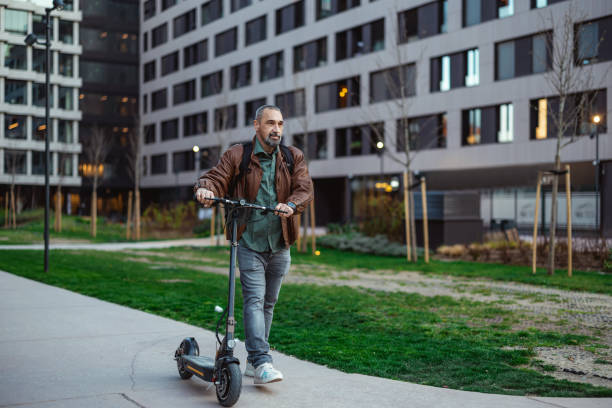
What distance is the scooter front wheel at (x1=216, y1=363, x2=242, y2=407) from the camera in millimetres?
4484

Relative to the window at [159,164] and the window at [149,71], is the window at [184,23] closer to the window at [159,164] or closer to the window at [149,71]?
the window at [149,71]

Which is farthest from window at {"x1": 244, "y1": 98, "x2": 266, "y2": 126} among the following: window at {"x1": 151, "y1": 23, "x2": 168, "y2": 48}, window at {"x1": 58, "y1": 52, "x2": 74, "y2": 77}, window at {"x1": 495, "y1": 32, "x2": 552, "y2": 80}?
window at {"x1": 58, "y1": 52, "x2": 74, "y2": 77}

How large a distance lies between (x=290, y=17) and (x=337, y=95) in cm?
851

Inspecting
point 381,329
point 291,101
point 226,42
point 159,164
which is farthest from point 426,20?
point 159,164

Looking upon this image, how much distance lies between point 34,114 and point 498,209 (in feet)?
127

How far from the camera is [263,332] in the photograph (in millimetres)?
5059

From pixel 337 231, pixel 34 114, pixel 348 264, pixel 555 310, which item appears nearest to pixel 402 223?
pixel 348 264

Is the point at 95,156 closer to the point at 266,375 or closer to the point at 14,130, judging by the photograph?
the point at 14,130

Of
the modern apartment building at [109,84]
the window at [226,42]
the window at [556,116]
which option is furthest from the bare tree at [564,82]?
the modern apartment building at [109,84]

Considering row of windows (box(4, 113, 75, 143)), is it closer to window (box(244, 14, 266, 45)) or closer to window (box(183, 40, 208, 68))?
window (box(183, 40, 208, 68))

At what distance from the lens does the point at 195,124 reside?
211 ft

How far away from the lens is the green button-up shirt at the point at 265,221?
5.09 m

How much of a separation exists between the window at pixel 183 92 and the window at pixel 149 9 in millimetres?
9853

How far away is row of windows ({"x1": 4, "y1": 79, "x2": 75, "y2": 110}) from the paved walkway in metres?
8.98
